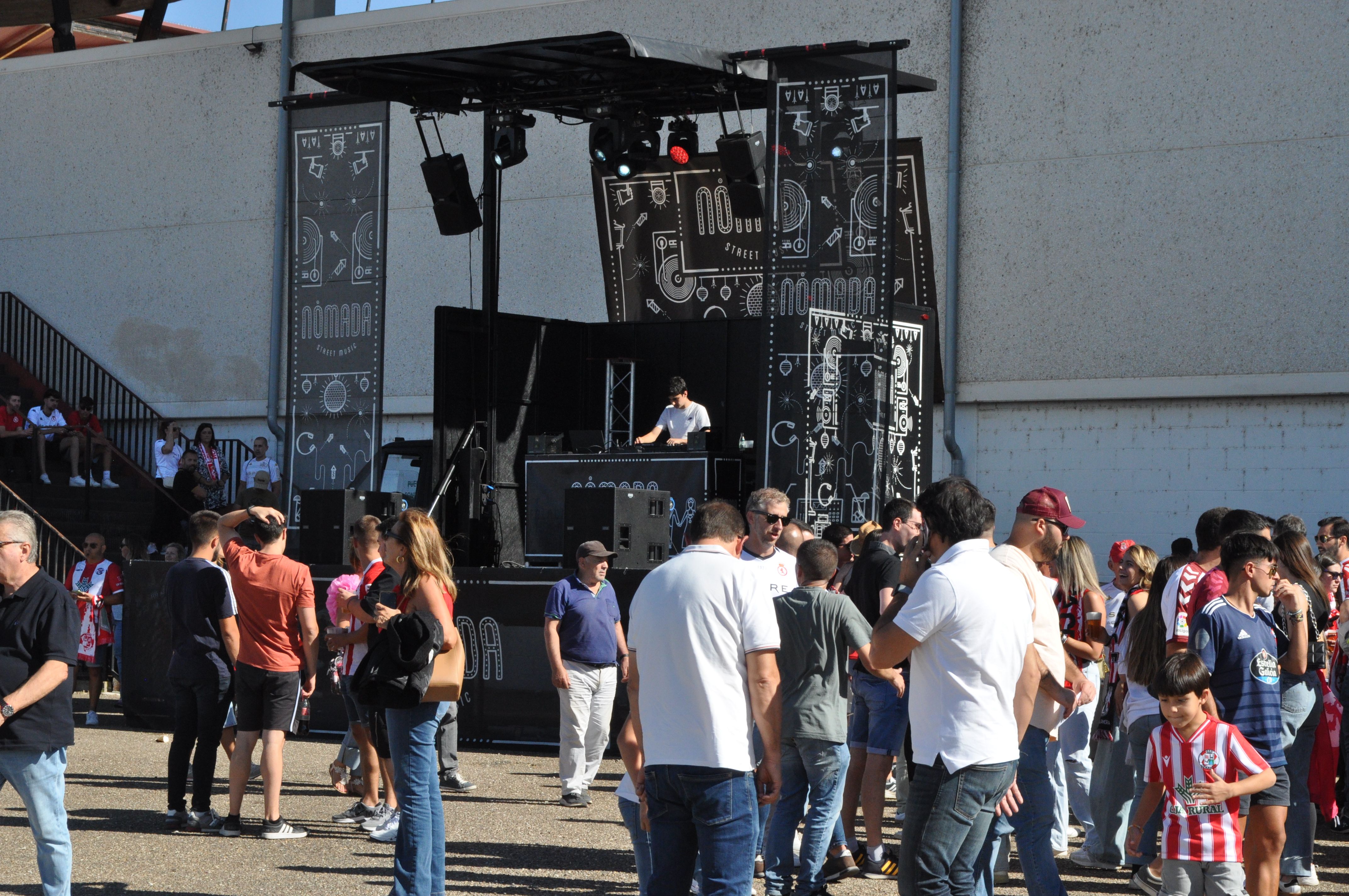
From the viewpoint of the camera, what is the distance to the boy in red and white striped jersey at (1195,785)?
5102 mm

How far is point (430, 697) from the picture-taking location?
5789mm

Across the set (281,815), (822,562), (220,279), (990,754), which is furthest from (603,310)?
(990,754)

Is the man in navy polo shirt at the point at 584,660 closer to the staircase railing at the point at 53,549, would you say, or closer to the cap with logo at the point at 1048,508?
the cap with logo at the point at 1048,508

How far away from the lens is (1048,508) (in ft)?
17.0

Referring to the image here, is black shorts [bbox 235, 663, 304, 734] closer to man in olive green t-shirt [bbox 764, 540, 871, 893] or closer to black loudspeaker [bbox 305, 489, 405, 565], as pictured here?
man in olive green t-shirt [bbox 764, 540, 871, 893]

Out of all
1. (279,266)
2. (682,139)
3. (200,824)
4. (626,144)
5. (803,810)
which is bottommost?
(200,824)

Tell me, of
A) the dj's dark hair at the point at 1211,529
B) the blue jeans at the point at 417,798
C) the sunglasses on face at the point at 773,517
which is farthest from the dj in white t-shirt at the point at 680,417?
the blue jeans at the point at 417,798

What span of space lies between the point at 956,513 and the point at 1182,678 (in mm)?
1288

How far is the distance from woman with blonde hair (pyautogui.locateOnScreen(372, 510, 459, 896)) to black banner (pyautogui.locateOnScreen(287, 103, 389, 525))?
748cm

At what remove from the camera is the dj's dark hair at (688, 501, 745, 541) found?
475cm

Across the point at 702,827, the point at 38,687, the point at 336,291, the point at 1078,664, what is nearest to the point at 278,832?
the point at 38,687

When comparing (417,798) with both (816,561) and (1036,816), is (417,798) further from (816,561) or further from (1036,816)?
(1036,816)

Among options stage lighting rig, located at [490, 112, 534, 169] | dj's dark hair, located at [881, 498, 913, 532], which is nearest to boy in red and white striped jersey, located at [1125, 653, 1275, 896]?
dj's dark hair, located at [881, 498, 913, 532]

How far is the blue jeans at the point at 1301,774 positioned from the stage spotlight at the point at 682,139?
9172mm
